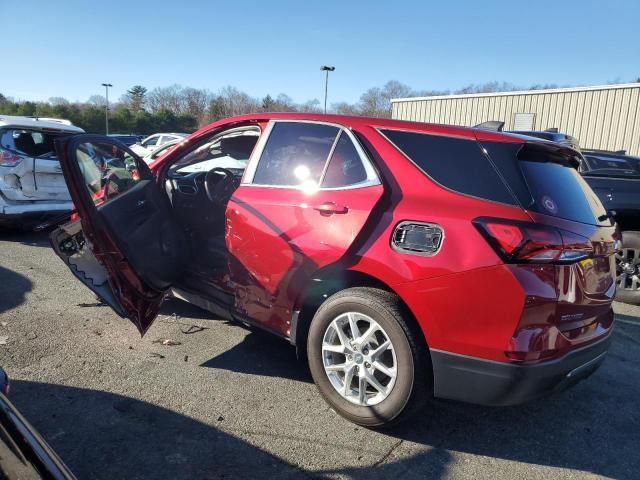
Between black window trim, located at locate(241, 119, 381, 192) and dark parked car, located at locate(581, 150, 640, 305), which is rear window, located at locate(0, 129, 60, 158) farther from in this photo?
dark parked car, located at locate(581, 150, 640, 305)

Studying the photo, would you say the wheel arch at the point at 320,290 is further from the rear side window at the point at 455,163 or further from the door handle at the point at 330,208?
the rear side window at the point at 455,163

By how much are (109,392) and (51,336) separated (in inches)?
45.2

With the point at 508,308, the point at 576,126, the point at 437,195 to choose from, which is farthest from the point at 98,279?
the point at 576,126

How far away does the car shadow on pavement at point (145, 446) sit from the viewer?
2.46 metres

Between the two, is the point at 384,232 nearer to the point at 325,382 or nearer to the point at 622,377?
the point at 325,382

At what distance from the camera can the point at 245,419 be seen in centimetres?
294

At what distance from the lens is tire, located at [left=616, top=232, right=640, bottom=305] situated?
569 cm

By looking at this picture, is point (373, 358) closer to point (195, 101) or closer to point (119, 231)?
point (119, 231)

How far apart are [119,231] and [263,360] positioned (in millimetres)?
1423

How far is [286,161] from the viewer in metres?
3.45

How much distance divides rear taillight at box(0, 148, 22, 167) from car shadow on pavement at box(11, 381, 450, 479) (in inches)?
178

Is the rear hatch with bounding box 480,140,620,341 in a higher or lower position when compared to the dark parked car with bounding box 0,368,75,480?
higher

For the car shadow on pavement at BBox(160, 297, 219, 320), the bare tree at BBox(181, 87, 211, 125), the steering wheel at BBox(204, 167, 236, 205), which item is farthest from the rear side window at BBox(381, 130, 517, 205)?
the bare tree at BBox(181, 87, 211, 125)

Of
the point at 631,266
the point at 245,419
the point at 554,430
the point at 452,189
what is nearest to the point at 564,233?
the point at 452,189
